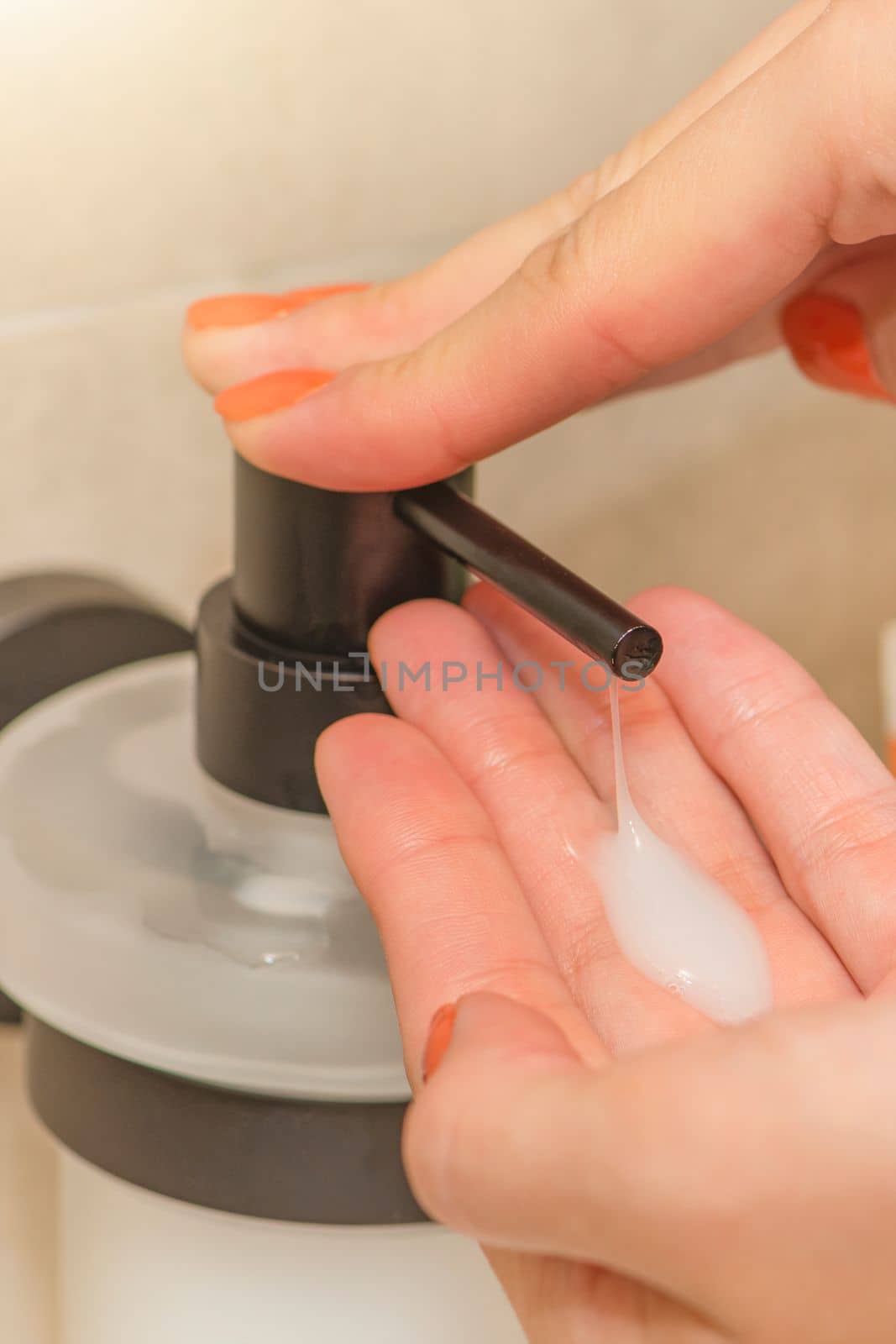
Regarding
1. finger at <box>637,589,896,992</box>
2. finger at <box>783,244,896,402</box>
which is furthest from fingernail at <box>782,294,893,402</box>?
finger at <box>637,589,896,992</box>

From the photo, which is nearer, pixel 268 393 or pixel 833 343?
pixel 268 393

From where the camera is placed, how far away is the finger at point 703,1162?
0.92 ft

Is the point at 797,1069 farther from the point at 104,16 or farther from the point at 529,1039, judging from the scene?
the point at 104,16

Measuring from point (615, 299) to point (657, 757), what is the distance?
0.15m

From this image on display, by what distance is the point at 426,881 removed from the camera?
37 cm

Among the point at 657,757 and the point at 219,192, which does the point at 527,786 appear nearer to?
the point at 657,757

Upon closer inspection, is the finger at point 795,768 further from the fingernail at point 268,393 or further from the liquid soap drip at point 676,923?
the fingernail at point 268,393

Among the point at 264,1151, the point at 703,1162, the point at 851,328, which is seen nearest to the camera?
the point at 703,1162

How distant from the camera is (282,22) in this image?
52cm

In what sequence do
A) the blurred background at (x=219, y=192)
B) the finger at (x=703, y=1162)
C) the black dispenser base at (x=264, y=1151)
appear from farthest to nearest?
the blurred background at (x=219, y=192)
the black dispenser base at (x=264, y=1151)
the finger at (x=703, y=1162)

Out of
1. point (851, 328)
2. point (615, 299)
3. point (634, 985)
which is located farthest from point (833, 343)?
point (634, 985)

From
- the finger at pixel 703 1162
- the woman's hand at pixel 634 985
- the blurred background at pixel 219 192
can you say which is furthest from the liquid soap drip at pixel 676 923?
the blurred background at pixel 219 192

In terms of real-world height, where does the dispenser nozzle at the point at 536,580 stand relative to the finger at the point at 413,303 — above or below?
below

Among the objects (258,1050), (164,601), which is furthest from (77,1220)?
(164,601)
